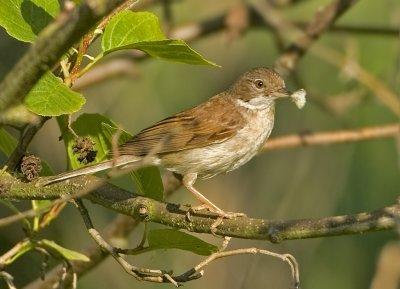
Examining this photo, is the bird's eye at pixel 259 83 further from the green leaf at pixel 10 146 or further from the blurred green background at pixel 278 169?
the green leaf at pixel 10 146

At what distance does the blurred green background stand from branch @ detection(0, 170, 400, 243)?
79.9 inches

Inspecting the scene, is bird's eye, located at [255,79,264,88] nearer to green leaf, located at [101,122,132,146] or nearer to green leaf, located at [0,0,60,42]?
green leaf, located at [101,122,132,146]

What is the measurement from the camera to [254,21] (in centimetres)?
595

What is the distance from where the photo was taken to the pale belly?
4.49m

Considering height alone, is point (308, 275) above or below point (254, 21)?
below

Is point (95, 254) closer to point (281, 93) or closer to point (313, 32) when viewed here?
point (281, 93)

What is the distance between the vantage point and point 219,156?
460 cm

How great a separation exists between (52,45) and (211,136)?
2574mm

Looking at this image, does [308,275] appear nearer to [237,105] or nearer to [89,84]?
[237,105]

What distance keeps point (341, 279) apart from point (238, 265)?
34.7 inches

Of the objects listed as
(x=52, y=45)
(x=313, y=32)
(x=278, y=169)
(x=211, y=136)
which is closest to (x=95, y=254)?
(x=211, y=136)

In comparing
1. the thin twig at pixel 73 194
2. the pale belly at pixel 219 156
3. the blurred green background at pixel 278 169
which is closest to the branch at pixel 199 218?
the thin twig at pixel 73 194

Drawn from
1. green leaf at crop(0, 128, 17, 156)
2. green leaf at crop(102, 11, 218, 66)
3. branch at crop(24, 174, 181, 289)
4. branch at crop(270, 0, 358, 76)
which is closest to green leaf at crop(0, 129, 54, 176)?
green leaf at crop(0, 128, 17, 156)

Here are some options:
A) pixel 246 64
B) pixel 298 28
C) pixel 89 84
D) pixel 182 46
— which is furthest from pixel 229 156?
pixel 246 64
